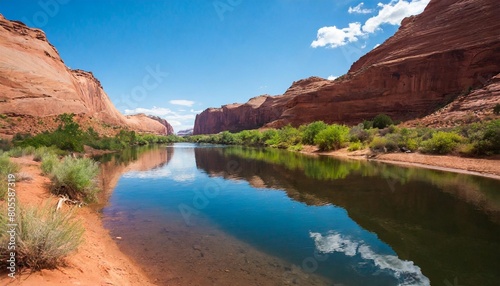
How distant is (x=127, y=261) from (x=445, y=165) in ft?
78.6

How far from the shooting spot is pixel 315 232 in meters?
8.65

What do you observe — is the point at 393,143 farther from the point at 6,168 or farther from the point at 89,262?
the point at 6,168

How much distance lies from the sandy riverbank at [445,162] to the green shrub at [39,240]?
2190 centimetres

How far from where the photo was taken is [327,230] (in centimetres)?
883

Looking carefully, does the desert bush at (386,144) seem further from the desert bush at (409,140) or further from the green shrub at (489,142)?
the green shrub at (489,142)

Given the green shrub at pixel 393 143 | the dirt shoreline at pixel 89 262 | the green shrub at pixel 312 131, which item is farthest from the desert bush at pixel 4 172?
the green shrub at pixel 312 131

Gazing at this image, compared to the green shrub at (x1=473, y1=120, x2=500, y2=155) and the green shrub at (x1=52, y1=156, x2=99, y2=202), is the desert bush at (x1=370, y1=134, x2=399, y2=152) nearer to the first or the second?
the green shrub at (x1=473, y1=120, x2=500, y2=155)

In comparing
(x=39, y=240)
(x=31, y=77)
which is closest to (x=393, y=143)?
(x=39, y=240)

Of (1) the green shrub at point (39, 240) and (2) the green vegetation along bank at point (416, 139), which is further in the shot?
(2) the green vegetation along bank at point (416, 139)

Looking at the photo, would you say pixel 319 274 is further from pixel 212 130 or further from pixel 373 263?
pixel 212 130

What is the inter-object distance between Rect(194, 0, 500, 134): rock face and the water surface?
130 feet

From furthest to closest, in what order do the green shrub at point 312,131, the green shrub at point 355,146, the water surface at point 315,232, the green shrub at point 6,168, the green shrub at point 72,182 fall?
1. the green shrub at point 312,131
2. the green shrub at point 355,146
3. the green shrub at point 72,182
4. the green shrub at point 6,168
5. the water surface at point 315,232

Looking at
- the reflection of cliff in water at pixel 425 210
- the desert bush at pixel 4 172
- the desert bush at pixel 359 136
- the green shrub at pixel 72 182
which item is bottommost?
the reflection of cliff in water at pixel 425 210

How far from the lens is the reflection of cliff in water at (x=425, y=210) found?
6609 millimetres
